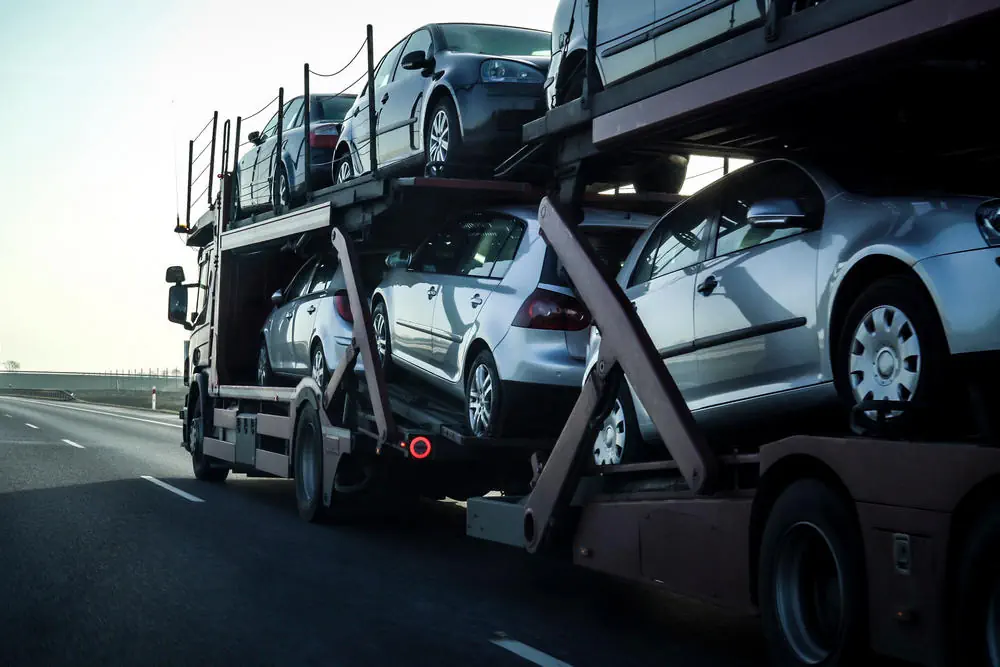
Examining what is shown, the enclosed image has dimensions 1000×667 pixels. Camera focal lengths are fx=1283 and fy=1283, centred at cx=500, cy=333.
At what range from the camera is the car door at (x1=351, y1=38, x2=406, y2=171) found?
39.1ft

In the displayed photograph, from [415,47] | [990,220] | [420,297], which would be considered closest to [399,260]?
[420,297]

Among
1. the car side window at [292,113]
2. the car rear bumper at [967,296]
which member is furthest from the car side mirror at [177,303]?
the car rear bumper at [967,296]

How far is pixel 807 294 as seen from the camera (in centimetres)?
544

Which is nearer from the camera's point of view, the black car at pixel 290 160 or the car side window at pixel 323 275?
the car side window at pixel 323 275

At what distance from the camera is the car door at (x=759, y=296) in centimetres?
549

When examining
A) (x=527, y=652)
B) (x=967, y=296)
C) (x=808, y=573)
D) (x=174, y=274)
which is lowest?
(x=527, y=652)

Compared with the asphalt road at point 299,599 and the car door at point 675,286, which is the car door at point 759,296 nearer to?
the car door at point 675,286

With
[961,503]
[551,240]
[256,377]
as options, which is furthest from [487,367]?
[256,377]

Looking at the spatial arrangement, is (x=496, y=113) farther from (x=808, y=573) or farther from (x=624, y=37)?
(x=808, y=573)

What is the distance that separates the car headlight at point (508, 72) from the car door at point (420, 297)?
1.39 metres

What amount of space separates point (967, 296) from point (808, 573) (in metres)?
1.26

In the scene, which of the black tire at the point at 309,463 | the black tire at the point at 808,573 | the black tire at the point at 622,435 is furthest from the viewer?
the black tire at the point at 309,463

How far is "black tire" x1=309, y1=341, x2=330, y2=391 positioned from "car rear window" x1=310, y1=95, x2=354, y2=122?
3.83 meters

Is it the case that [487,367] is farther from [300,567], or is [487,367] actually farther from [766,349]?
[766,349]
